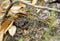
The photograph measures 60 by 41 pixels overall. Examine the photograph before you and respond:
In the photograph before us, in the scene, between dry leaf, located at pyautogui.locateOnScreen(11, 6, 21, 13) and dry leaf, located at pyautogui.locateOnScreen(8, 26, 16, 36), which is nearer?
dry leaf, located at pyautogui.locateOnScreen(8, 26, 16, 36)

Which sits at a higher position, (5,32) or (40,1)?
(40,1)

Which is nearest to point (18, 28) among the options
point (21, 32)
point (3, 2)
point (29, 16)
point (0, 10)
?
point (21, 32)

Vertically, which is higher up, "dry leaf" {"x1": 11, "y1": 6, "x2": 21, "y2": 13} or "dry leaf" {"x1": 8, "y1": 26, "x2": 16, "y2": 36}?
"dry leaf" {"x1": 11, "y1": 6, "x2": 21, "y2": 13}

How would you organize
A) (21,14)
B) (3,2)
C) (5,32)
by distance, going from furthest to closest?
(3,2), (21,14), (5,32)

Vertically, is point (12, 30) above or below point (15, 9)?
below

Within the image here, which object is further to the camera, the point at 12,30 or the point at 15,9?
the point at 15,9

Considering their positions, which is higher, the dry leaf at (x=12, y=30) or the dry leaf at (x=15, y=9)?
the dry leaf at (x=15, y=9)

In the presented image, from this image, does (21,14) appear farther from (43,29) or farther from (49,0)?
(49,0)

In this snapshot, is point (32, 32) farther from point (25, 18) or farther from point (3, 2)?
point (3, 2)

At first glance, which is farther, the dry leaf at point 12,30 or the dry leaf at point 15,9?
the dry leaf at point 15,9

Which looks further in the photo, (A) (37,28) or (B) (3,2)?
(B) (3,2)

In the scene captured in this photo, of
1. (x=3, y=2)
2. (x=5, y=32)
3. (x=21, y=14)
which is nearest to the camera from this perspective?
(x=5, y=32)
